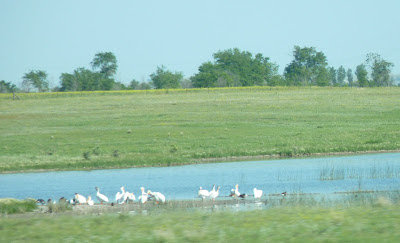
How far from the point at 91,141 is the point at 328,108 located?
105ft

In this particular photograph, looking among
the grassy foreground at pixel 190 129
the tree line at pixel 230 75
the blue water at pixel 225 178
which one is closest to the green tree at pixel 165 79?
the tree line at pixel 230 75

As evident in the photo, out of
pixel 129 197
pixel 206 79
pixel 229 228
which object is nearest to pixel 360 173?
pixel 129 197

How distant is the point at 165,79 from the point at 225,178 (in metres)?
124

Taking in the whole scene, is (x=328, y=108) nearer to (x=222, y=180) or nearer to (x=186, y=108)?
(x=186, y=108)

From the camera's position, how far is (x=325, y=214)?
12.9 m

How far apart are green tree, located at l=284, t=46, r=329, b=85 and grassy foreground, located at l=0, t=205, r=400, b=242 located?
435 feet

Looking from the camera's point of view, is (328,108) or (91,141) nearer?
(91,141)

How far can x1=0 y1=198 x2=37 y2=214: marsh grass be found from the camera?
21.4m

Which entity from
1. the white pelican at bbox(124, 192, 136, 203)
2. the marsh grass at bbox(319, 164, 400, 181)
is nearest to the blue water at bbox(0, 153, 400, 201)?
the marsh grass at bbox(319, 164, 400, 181)

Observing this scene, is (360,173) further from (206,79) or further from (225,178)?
(206,79)

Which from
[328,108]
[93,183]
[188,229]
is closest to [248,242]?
[188,229]

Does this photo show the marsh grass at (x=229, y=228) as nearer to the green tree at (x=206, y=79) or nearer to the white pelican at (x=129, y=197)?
the white pelican at (x=129, y=197)

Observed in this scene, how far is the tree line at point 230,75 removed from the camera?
138375 mm

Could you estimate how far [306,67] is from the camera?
496 feet
